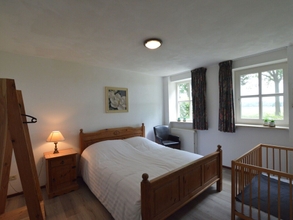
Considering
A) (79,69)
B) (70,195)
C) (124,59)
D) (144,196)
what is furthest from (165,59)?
(70,195)

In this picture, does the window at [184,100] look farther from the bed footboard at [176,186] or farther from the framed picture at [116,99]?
the bed footboard at [176,186]

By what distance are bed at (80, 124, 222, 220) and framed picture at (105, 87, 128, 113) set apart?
2.07 feet

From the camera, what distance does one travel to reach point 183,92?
464 cm

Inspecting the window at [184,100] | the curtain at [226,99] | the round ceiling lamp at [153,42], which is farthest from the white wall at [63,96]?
the curtain at [226,99]

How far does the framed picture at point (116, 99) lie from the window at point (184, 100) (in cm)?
178

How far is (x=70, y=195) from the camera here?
101 inches

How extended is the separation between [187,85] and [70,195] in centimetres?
388

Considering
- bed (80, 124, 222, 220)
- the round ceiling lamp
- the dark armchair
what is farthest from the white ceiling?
the dark armchair

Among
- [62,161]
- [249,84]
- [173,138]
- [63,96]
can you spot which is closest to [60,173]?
[62,161]

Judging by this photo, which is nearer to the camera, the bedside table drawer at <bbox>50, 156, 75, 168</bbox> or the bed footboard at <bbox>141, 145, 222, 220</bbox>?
the bed footboard at <bbox>141, 145, 222, 220</bbox>

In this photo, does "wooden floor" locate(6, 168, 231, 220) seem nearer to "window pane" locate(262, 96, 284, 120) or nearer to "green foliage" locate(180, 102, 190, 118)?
"window pane" locate(262, 96, 284, 120)

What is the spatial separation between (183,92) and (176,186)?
322 centimetres

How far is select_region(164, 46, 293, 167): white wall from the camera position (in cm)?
272

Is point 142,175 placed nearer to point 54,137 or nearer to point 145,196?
point 145,196
